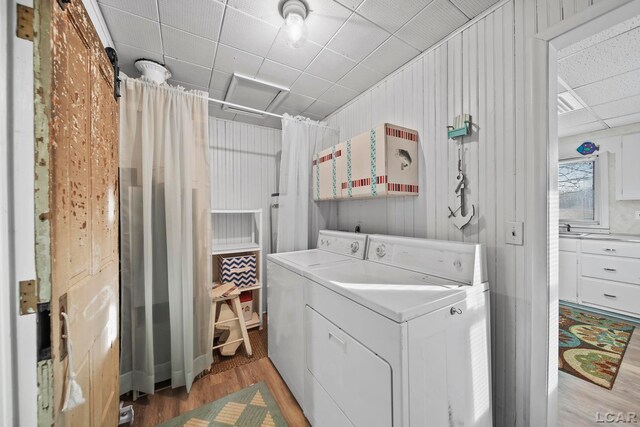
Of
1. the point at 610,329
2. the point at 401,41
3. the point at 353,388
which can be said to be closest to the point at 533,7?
the point at 401,41

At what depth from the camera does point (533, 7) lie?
1220mm

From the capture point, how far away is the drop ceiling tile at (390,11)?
134 centimetres

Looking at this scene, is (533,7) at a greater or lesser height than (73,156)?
greater

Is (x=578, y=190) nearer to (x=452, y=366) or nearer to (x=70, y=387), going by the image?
(x=452, y=366)

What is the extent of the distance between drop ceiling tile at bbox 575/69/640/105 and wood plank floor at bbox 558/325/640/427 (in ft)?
7.53

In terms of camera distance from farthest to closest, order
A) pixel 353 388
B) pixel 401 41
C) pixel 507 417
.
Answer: pixel 401 41 < pixel 507 417 < pixel 353 388

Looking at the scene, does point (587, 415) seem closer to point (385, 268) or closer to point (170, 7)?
point (385, 268)

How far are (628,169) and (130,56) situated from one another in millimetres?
5321

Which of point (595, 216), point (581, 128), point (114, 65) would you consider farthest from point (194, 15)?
point (595, 216)

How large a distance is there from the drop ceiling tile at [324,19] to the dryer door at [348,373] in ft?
5.63

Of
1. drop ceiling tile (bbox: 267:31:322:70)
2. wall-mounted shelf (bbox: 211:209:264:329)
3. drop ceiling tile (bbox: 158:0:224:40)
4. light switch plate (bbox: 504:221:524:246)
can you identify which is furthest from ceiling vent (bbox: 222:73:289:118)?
light switch plate (bbox: 504:221:524:246)

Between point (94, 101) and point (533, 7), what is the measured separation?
83.1 inches

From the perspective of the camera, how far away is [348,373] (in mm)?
1128

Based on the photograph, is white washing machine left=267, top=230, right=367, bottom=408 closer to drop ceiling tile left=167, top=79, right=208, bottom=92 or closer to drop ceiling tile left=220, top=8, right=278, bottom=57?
drop ceiling tile left=220, top=8, right=278, bottom=57
